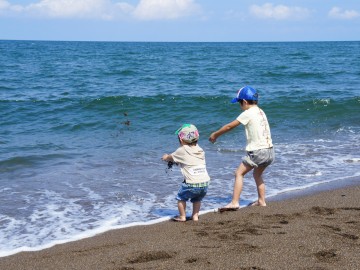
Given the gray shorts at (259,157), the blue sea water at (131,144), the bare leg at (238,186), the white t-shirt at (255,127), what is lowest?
the blue sea water at (131,144)

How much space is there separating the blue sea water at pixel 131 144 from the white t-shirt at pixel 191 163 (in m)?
0.62

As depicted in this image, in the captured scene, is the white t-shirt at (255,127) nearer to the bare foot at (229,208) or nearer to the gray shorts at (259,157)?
the gray shorts at (259,157)

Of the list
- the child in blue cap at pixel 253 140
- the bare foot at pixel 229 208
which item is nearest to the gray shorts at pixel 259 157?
the child in blue cap at pixel 253 140

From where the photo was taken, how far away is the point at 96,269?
12.6 ft

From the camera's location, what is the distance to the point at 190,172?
17.8 ft

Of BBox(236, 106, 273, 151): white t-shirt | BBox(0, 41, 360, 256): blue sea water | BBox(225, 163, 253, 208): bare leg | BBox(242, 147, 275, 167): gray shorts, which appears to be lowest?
BBox(0, 41, 360, 256): blue sea water

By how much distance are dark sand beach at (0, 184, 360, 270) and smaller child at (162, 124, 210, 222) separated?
0.64 feet

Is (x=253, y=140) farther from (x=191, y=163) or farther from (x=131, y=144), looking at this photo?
(x=131, y=144)

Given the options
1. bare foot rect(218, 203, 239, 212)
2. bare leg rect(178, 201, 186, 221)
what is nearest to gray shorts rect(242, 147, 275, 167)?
bare foot rect(218, 203, 239, 212)

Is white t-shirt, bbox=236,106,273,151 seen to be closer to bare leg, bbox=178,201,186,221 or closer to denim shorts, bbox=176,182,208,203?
denim shorts, bbox=176,182,208,203

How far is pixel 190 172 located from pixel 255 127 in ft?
3.02

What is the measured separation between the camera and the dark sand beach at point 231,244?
12.4ft

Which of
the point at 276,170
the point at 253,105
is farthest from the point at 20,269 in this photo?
the point at 276,170

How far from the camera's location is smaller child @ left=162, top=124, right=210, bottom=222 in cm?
542
